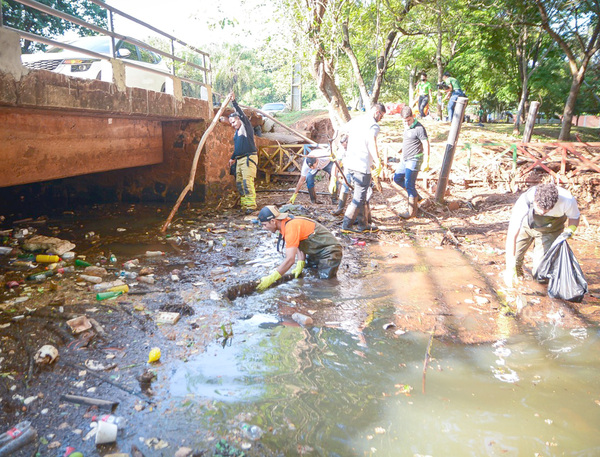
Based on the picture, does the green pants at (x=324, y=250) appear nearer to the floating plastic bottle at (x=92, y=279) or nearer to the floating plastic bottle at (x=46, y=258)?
the floating plastic bottle at (x=92, y=279)

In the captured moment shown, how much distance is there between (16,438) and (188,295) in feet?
6.36

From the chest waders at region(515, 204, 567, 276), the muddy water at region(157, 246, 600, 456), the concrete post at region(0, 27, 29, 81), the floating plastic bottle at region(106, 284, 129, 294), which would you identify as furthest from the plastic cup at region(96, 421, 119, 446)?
the chest waders at region(515, 204, 567, 276)

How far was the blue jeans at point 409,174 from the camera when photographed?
6738 mm

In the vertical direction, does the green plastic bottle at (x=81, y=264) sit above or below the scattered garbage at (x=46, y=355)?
above

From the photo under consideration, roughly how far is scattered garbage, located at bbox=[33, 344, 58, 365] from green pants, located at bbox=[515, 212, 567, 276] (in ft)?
13.9

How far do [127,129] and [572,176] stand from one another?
8.05 metres

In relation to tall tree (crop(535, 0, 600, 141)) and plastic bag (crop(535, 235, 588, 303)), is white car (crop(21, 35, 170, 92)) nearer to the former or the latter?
plastic bag (crop(535, 235, 588, 303))

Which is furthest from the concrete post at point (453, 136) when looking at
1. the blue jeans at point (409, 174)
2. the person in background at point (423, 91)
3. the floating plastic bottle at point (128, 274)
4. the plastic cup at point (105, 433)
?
the plastic cup at point (105, 433)

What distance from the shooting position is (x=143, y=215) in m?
7.23

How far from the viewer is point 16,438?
6.63 ft

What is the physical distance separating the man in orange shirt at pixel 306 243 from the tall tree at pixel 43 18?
12982 millimetres

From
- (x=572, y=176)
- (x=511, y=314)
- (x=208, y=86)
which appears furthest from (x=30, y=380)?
(x=572, y=176)

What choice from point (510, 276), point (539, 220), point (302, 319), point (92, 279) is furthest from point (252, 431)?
point (539, 220)

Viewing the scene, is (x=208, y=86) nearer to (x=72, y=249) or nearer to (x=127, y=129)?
(x=127, y=129)
